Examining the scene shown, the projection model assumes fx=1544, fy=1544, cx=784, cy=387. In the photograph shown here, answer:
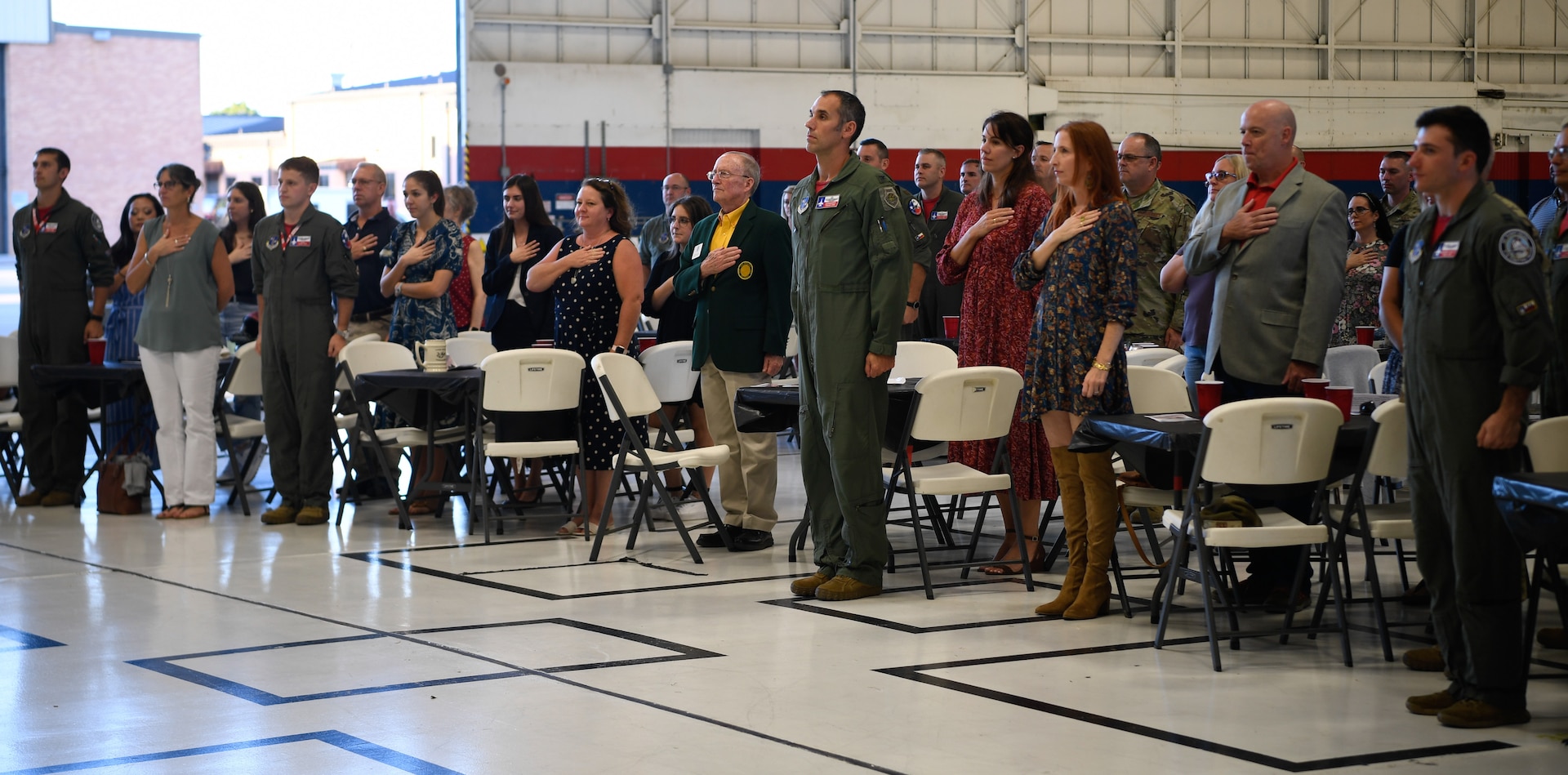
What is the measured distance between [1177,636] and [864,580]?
3.72ft

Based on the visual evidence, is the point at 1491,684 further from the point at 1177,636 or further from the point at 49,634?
the point at 49,634

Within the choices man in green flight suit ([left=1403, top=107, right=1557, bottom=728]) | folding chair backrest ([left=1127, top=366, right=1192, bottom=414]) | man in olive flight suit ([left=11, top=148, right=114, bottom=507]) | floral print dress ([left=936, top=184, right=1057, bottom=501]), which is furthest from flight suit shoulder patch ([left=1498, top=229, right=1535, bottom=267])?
man in olive flight suit ([left=11, top=148, right=114, bottom=507])

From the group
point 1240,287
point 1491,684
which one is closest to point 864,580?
point 1240,287

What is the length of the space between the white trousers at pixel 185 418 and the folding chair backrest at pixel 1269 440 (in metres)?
4.95

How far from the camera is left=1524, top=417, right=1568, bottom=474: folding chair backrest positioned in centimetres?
363

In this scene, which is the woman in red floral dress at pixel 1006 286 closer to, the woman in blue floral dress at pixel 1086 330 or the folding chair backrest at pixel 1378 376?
the woman in blue floral dress at pixel 1086 330

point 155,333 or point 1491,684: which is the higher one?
point 155,333

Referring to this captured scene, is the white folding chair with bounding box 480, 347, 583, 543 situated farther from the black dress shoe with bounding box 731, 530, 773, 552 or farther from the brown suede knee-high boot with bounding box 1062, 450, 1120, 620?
the brown suede knee-high boot with bounding box 1062, 450, 1120, 620

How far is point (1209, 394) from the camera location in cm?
451

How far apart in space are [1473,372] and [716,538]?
138 inches

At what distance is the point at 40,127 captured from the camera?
15.9 m

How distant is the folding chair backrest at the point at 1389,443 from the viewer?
13.7 ft

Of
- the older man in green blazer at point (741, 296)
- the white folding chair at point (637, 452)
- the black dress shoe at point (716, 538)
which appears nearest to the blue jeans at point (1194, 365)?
the older man in green blazer at point (741, 296)

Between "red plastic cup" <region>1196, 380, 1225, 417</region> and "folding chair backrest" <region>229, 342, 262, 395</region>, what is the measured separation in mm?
4765
